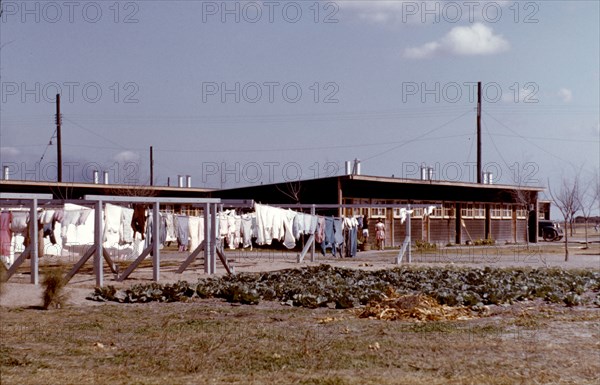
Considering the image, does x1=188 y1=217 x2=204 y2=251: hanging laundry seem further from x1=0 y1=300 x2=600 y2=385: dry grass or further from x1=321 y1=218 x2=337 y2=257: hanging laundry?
x1=0 y1=300 x2=600 y2=385: dry grass

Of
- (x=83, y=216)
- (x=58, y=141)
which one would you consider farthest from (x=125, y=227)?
(x=58, y=141)

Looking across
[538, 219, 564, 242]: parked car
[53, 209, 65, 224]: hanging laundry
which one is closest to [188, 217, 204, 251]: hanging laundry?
[53, 209, 65, 224]: hanging laundry

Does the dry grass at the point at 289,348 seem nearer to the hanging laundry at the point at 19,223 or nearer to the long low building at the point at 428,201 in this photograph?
the hanging laundry at the point at 19,223

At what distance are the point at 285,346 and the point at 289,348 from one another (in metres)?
0.14

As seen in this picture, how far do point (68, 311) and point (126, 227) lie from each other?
25.1ft

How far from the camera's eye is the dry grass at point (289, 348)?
7.52 meters

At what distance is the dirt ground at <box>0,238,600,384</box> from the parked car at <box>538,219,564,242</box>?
44117 millimetres

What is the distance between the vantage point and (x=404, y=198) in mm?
43156

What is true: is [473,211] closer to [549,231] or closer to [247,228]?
[549,231]

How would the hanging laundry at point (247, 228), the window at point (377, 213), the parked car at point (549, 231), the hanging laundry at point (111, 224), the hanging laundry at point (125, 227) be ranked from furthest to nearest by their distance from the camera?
1. the parked car at point (549, 231)
2. the window at point (377, 213)
3. the hanging laundry at point (247, 228)
4. the hanging laundry at point (125, 227)
5. the hanging laundry at point (111, 224)

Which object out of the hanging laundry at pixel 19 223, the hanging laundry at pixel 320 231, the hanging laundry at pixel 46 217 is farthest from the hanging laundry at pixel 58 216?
the hanging laundry at pixel 320 231

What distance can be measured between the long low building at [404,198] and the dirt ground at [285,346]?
1021 inches

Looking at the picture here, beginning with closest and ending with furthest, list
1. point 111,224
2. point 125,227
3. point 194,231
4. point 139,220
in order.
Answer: point 111,224, point 125,227, point 139,220, point 194,231

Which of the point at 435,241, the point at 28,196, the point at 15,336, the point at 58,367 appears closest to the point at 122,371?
the point at 58,367
